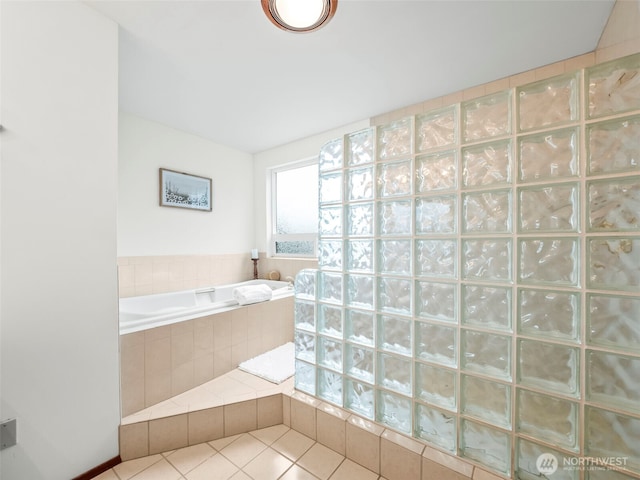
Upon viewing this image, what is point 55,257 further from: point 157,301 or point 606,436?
point 606,436

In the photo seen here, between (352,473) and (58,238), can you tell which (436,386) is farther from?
(58,238)

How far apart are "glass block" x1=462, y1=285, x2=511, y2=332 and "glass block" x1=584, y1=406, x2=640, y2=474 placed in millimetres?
331

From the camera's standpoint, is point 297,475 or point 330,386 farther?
point 330,386

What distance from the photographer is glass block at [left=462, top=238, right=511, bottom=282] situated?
967 millimetres

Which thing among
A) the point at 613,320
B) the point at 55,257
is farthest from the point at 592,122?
the point at 55,257

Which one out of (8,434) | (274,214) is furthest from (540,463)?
(274,214)

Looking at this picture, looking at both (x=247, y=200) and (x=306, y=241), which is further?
(x=247, y=200)

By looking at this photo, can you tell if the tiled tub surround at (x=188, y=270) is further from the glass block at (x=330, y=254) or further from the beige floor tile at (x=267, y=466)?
the beige floor tile at (x=267, y=466)

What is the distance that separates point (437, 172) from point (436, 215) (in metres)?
0.18

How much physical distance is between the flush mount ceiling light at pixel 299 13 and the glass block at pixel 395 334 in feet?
4.84

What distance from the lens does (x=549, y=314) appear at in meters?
0.89

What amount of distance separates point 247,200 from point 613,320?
11.0ft

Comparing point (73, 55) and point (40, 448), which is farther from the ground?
point (73, 55)

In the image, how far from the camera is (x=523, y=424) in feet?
3.07
